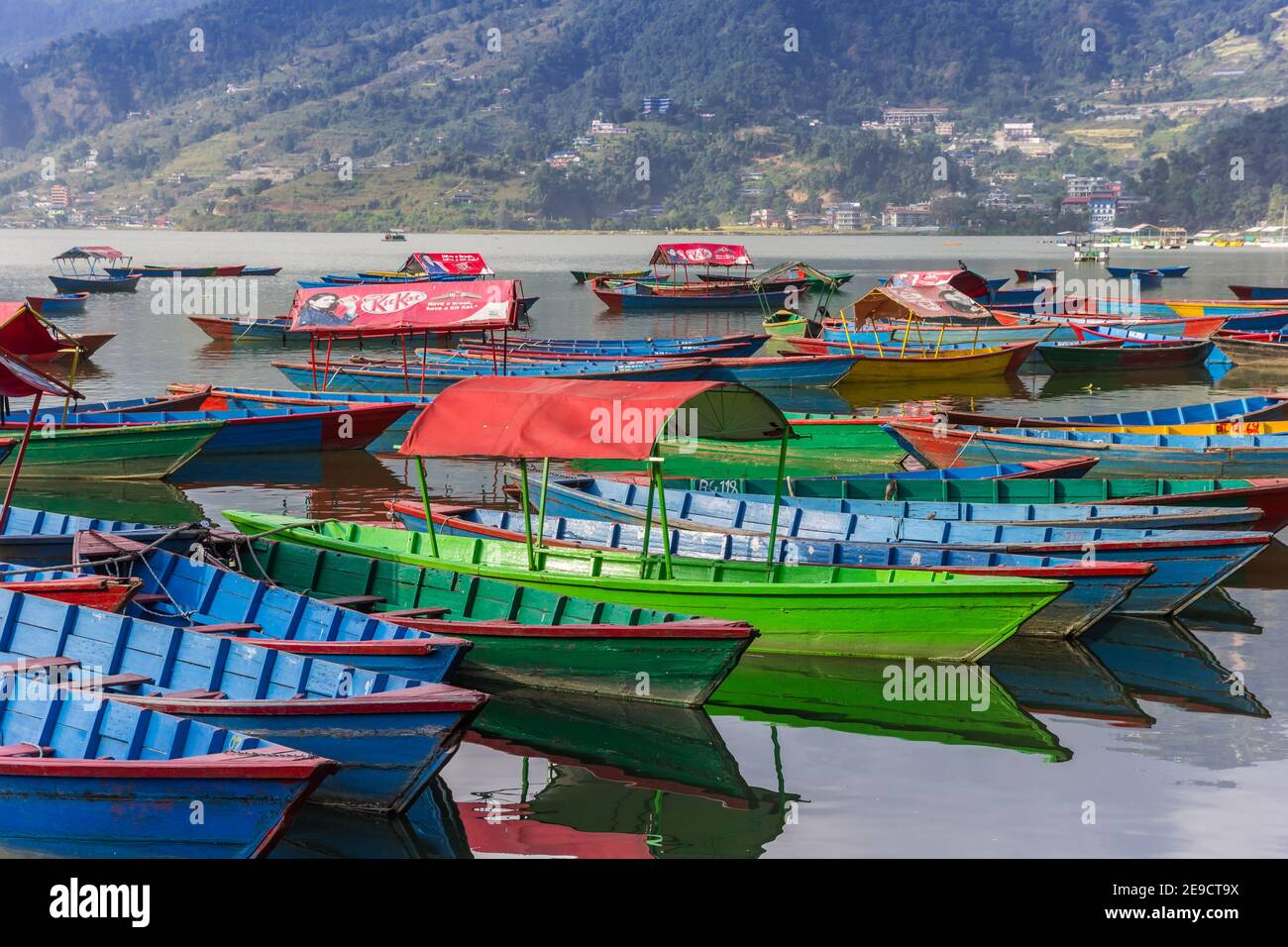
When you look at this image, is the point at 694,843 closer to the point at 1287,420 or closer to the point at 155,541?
the point at 155,541

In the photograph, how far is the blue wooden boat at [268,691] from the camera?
427 inches

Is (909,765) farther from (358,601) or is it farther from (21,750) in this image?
(21,750)

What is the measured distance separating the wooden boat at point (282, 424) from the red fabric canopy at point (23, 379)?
10.4 meters

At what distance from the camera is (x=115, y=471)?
88.3 feet

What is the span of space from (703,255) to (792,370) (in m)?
29.1

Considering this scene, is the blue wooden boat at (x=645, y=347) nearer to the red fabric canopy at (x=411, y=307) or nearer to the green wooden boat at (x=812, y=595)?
the red fabric canopy at (x=411, y=307)

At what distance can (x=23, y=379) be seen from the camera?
16.5 metres

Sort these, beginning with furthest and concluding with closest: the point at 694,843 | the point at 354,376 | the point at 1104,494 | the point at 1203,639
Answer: the point at 354,376, the point at 1104,494, the point at 1203,639, the point at 694,843

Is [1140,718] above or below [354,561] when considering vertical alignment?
below

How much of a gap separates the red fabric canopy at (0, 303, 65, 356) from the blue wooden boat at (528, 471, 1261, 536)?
36.3 ft

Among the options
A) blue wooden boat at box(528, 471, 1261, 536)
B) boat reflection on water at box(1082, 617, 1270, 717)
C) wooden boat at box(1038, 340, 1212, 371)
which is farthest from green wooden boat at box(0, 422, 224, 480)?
wooden boat at box(1038, 340, 1212, 371)

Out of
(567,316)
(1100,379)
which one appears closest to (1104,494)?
(1100,379)

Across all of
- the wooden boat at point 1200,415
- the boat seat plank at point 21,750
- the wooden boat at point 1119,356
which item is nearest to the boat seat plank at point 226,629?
the boat seat plank at point 21,750

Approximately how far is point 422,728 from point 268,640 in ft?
8.40
